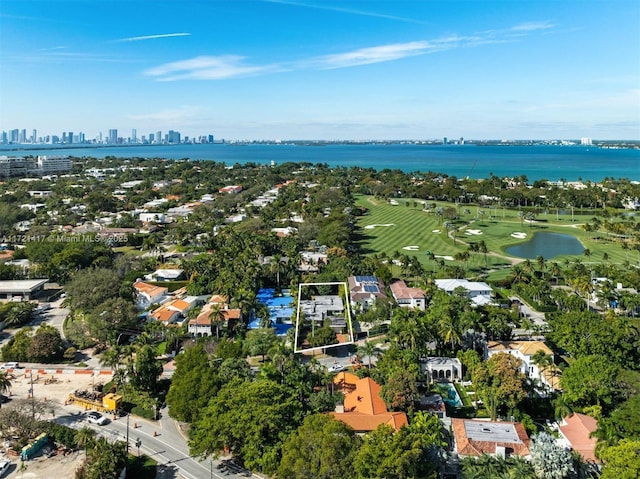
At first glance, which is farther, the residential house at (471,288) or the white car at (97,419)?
the residential house at (471,288)

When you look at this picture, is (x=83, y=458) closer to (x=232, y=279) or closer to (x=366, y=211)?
(x=232, y=279)

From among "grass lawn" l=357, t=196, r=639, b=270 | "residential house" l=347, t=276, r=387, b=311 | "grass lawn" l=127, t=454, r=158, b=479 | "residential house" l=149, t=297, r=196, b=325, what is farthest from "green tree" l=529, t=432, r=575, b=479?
"grass lawn" l=357, t=196, r=639, b=270

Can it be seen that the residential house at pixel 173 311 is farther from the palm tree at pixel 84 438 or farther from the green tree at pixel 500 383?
the green tree at pixel 500 383

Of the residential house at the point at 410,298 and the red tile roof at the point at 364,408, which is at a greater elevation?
the residential house at the point at 410,298

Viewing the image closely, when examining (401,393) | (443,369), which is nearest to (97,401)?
(401,393)

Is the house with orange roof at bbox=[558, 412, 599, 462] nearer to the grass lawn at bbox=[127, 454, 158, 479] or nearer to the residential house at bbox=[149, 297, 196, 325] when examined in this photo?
the grass lawn at bbox=[127, 454, 158, 479]

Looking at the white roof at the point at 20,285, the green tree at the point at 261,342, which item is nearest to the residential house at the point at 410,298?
the green tree at the point at 261,342

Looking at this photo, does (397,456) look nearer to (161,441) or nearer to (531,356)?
(161,441)
